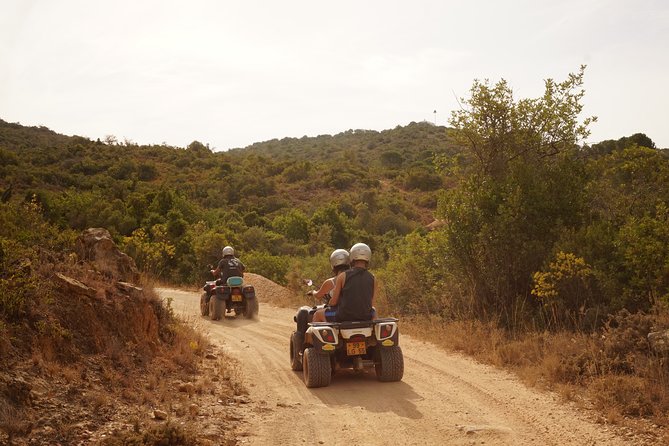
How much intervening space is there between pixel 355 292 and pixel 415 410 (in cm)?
203

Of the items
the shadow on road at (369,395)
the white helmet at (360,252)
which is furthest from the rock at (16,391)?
the white helmet at (360,252)

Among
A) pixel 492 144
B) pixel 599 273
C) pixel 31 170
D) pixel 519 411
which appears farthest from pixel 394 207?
pixel 519 411

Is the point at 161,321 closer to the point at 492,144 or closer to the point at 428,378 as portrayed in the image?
the point at 428,378

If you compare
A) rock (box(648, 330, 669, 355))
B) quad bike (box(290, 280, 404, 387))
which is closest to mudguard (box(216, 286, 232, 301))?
quad bike (box(290, 280, 404, 387))

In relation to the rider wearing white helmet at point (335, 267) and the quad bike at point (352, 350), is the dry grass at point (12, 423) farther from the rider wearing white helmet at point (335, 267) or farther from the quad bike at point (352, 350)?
the rider wearing white helmet at point (335, 267)

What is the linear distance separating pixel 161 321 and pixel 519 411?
18.7ft

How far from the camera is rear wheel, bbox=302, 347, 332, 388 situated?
8.59m

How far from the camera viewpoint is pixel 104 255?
416 inches

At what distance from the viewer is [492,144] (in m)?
14.5

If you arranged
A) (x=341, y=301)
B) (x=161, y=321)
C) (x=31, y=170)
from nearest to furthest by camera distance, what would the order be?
1. (x=341, y=301)
2. (x=161, y=321)
3. (x=31, y=170)

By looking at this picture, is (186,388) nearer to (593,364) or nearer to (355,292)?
(355,292)

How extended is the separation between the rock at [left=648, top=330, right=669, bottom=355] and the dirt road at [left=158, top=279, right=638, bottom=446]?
1.49 meters

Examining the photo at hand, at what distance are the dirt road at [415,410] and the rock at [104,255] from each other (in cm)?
258

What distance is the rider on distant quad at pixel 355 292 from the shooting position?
891 centimetres
